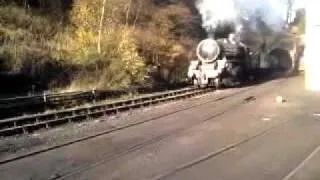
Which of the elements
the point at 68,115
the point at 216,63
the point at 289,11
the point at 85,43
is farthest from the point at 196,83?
the point at 289,11

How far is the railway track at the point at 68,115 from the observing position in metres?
17.3

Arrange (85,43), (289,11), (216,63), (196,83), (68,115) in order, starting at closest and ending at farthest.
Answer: (68,115) < (85,43) < (216,63) < (196,83) < (289,11)

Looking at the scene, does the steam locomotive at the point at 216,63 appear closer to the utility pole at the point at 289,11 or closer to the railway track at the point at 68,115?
the railway track at the point at 68,115

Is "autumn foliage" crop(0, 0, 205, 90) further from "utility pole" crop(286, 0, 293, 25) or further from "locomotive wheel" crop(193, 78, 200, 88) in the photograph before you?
"utility pole" crop(286, 0, 293, 25)

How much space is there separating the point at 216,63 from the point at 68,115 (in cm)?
1434

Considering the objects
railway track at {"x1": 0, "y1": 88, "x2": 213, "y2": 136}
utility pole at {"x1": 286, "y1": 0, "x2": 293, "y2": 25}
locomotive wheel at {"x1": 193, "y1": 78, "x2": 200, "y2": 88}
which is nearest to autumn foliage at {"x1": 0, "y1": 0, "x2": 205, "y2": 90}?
locomotive wheel at {"x1": 193, "y1": 78, "x2": 200, "y2": 88}

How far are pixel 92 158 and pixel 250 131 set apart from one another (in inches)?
242

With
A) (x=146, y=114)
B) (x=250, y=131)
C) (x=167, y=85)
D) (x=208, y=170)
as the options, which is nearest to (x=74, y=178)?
(x=208, y=170)

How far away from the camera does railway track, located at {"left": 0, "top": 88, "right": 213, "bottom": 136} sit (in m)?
17.3

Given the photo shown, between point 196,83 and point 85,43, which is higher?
point 85,43

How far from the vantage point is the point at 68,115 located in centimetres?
2003

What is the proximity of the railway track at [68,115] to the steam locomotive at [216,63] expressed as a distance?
5.79 meters

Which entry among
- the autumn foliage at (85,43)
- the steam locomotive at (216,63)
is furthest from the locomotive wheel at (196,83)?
the autumn foliage at (85,43)

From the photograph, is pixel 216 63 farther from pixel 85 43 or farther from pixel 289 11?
pixel 289 11
